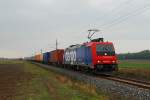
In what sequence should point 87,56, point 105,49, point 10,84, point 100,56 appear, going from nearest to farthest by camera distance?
point 10,84 < point 100,56 < point 105,49 < point 87,56

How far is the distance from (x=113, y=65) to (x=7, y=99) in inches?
717

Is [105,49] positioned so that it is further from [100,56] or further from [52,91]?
[52,91]

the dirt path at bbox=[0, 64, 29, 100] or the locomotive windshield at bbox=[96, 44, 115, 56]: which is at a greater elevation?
the locomotive windshield at bbox=[96, 44, 115, 56]

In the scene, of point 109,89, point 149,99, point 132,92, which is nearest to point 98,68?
point 109,89

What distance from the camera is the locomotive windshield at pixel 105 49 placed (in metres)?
32.9

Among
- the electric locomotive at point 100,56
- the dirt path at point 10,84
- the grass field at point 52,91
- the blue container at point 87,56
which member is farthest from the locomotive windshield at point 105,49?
the grass field at point 52,91

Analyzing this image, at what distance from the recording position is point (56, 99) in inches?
613

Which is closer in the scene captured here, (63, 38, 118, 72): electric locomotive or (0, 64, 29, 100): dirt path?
(0, 64, 29, 100): dirt path

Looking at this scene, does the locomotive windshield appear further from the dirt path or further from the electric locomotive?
the dirt path

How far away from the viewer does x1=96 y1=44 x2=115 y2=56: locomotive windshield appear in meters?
32.9

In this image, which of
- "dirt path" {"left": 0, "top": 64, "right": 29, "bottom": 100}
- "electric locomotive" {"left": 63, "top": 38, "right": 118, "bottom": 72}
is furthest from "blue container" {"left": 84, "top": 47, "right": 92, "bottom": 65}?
"dirt path" {"left": 0, "top": 64, "right": 29, "bottom": 100}

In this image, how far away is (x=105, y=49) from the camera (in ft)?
109

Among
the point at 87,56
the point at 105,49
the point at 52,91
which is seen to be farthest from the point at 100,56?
the point at 52,91

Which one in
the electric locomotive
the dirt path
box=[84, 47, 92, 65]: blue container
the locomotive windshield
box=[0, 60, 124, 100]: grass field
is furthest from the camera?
box=[84, 47, 92, 65]: blue container
